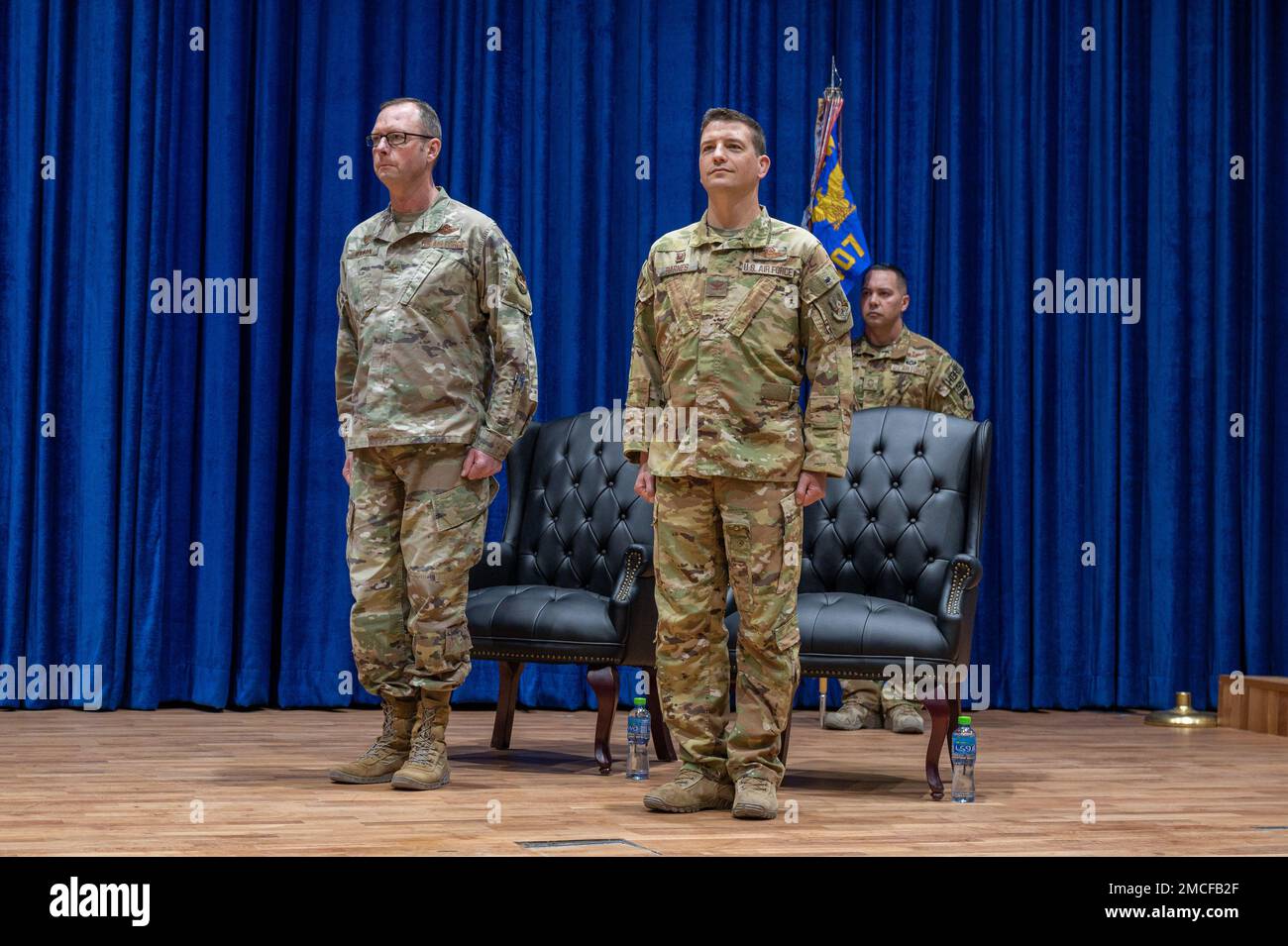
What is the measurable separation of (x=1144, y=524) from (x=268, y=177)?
13.1 feet

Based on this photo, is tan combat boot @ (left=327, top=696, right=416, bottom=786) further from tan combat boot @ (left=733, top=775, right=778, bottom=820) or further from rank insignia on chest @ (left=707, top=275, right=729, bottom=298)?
rank insignia on chest @ (left=707, top=275, right=729, bottom=298)

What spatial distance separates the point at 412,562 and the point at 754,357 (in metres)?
1.01

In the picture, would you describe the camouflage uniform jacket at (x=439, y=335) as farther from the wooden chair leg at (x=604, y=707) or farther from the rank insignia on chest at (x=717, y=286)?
the wooden chair leg at (x=604, y=707)

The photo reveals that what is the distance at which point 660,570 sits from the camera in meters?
3.66

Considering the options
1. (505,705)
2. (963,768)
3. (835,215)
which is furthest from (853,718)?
(835,215)

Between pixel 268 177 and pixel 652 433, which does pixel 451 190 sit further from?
pixel 652 433

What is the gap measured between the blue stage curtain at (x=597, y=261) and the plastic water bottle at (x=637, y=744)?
187 centimetres

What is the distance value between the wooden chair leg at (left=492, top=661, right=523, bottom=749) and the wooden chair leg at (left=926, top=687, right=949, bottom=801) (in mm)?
1406

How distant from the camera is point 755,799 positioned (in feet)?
11.4

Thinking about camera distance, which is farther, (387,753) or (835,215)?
(835,215)

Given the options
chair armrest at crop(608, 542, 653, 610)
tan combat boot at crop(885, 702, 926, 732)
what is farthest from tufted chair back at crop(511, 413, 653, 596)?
tan combat boot at crop(885, 702, 926, 732)

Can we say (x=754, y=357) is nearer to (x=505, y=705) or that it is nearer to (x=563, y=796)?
(x=563, y=796)

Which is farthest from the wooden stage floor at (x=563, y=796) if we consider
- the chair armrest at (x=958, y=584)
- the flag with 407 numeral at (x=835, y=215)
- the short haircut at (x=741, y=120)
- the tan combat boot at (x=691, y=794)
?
the flag with 407 numeral at (x=835, y=215)

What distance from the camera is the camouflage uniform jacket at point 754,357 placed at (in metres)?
3.56
